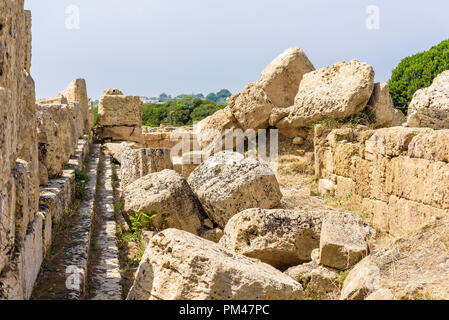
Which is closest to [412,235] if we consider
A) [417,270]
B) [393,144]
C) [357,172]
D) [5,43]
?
[417,270]

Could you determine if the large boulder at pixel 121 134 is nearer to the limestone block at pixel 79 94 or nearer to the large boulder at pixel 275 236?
the limestone block at pixel 79 94

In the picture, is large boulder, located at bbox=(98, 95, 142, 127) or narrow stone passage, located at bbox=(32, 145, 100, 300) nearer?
narrow stone passage, located at bbox=(32, 145, 100, 300)

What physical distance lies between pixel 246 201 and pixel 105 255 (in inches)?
94.5

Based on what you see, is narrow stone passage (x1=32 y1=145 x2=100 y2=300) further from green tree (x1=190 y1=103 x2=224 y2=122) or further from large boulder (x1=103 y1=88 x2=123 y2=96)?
green tree (x1=190 y1=103 x2=224 y2=122)

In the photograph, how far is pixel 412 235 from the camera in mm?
4062

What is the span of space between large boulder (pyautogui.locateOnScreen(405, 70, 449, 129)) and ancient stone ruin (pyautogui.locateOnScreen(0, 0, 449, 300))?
0.06ft

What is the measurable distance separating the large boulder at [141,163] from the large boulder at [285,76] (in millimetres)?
4908

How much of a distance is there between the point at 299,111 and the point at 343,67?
1.44 m

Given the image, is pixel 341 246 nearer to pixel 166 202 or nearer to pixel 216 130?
pixel 166 202

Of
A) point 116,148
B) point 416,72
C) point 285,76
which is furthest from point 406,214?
point 416,72

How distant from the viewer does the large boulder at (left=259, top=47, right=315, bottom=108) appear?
1297 centimetres

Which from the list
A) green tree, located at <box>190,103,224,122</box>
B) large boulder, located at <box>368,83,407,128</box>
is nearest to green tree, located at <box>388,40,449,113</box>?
large boulder, located at <box>368,83,407,128</box>

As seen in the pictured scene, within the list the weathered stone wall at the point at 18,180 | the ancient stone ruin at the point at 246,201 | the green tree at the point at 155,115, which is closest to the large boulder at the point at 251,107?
the ancient stone ruin at the point at 246,201

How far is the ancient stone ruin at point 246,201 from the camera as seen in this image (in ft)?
10.1
